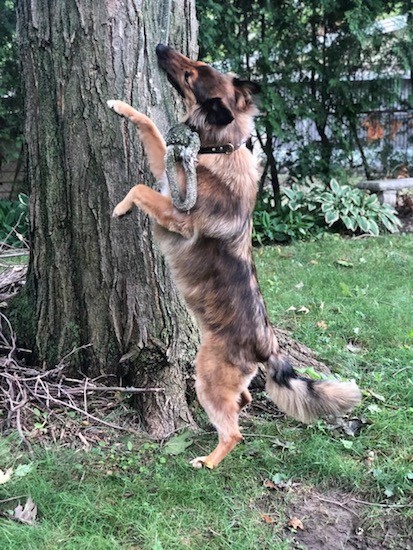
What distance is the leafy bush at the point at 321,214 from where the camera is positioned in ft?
27.1

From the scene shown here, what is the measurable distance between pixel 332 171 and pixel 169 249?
6.20 meters

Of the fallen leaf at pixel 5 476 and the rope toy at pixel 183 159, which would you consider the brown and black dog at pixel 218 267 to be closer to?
the rope toy at pixel 183 159

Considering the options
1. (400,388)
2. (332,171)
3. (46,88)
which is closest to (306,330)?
(400,388)

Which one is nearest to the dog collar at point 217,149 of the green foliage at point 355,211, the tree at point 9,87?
the green foliage at point 355,211

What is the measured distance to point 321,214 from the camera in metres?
8.62

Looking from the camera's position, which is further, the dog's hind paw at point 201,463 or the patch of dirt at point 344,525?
the dog's hind paw at point 201,463

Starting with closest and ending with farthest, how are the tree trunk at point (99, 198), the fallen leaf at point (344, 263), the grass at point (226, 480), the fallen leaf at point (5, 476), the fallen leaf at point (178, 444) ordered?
1. the grass at point (226, 480)
2. the fallen leaf at point (5, 476)
3. the tree trunk at point (99, 198)
4. the fallen leaf at point (178, 444)
5. the fallen leaf at point (344, 263)

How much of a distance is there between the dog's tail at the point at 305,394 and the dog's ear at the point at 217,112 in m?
1.39

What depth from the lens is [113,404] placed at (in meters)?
3.48

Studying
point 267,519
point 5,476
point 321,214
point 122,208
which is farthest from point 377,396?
point 321,214

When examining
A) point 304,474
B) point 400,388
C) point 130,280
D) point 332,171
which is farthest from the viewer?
point 332,171

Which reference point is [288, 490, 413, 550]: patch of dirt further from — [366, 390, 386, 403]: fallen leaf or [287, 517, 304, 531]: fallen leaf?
[366, 390, 386, 403]: fallen leaf

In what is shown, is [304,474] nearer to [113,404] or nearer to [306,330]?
[113,404]

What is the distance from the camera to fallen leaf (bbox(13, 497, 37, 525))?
2.61 m
